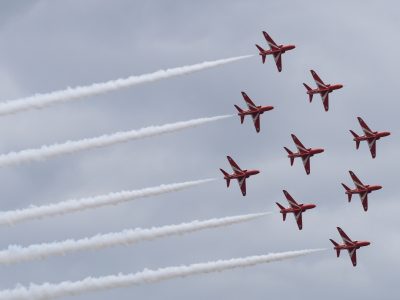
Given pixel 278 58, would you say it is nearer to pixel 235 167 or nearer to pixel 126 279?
pixel 235 167

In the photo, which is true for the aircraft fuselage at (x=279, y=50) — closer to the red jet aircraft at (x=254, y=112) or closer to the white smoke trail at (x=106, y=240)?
the red jet aircraft at (x=254, y=112)

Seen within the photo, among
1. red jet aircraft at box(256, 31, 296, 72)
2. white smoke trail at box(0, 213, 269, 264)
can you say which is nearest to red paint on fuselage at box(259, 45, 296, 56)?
red jet aircraft at box(256, 31, 296, 72)

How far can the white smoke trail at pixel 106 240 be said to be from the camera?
151625 mm

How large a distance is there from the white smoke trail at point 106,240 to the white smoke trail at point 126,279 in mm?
2999

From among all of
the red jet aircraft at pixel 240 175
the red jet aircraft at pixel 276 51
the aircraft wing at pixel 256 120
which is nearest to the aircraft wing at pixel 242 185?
the red jet aircraft at pixel 240 175

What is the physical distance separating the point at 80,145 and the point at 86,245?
10.3 m

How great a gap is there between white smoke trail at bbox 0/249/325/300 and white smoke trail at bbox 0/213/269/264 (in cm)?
300

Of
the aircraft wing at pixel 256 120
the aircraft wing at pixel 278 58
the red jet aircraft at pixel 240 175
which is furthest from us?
the aircraft wing at pixel 278 58

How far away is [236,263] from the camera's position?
170m

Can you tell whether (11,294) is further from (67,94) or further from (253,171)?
(253,171)

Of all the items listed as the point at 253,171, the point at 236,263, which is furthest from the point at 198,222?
the point at 253,171

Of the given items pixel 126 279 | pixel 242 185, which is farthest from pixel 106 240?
pixel 242 185

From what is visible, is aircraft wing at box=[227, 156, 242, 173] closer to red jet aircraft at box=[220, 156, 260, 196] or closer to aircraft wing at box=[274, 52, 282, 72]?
red jet aircraft at box=[220, 156, 260, 196]

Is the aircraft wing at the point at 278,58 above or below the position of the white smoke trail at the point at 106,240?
above
